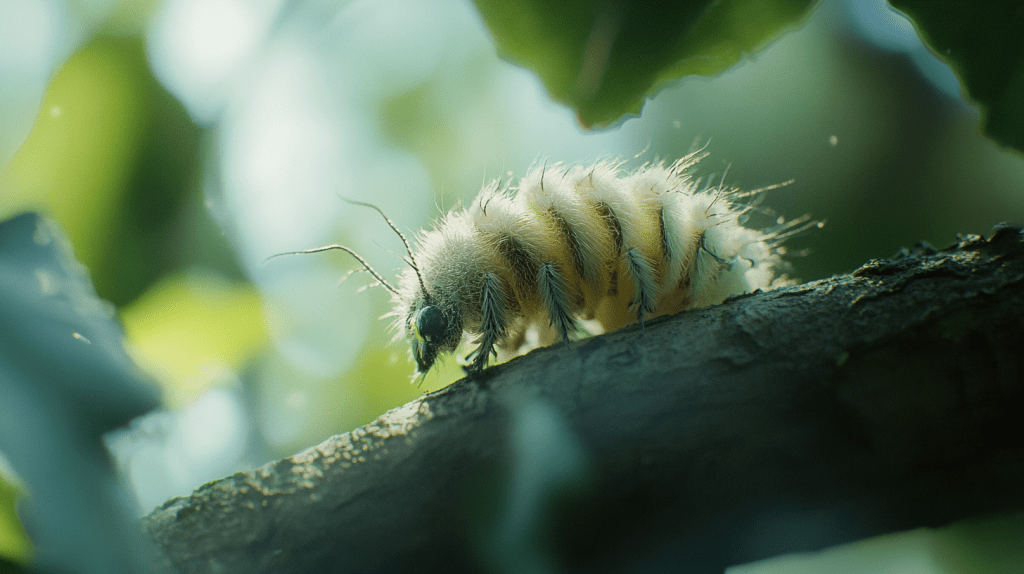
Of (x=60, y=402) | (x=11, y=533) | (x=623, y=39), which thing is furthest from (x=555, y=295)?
(x=11, y=533)

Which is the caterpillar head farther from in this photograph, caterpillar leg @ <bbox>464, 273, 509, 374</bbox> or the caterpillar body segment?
caterpillar leg @ <bbox>464, 273, 509, 374</bbox>

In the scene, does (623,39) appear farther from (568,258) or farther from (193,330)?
(193,330)

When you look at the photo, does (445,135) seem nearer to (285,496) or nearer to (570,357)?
(570,357)

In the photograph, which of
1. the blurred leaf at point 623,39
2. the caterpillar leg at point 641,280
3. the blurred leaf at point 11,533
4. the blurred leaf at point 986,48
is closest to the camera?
the blurred leaf at point 11,533

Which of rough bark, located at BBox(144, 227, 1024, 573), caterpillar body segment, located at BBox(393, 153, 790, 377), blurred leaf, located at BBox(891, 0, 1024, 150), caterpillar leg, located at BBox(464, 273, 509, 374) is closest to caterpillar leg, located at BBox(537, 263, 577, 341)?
caterpillar body segment, located at BBox(393, 153, 790, 377)

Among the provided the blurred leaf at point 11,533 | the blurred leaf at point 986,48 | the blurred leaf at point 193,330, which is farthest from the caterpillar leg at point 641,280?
the blurred leaf at point 11,533

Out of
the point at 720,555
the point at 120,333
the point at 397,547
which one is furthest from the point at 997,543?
the point at 120,333

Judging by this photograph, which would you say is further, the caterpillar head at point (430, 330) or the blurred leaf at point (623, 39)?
the caterpillar head at point (430, 330)

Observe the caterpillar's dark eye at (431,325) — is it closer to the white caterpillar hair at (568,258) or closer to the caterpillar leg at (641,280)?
the white caterpillar hair at (568,258)
